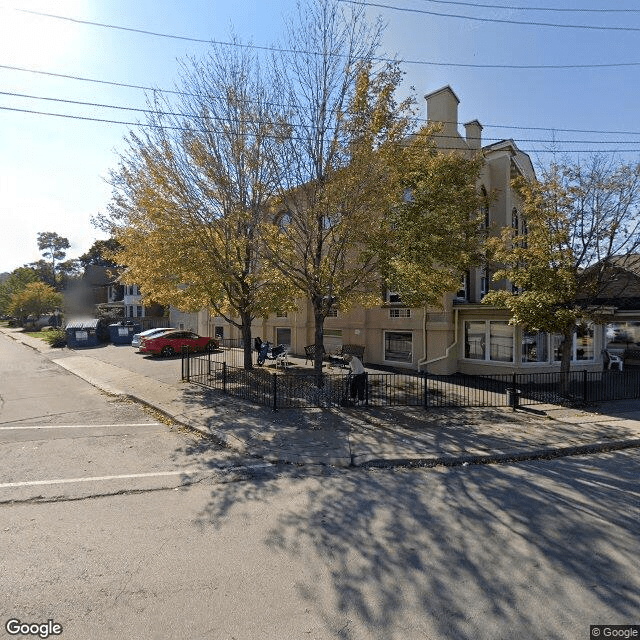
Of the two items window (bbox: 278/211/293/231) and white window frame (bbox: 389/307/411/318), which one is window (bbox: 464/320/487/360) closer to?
white window frame (bbox: 389/307/411/318)

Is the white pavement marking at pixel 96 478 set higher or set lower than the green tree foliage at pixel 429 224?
lower

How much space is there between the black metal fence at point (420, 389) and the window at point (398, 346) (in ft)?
7.64

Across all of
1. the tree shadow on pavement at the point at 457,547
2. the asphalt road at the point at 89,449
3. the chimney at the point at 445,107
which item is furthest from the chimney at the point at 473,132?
the asphalt road at the point at 89,449

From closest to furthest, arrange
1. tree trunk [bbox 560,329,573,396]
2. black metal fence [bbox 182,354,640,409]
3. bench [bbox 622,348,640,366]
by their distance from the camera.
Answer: black metal fence [bbox 182,354,640,409] < tree trunk [bbox 560,329,573,396] < bench [bbox 622,348,640,366]

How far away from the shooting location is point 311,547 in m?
4.16

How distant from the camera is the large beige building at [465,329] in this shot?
15180mm

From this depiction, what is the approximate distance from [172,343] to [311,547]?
1957 cm

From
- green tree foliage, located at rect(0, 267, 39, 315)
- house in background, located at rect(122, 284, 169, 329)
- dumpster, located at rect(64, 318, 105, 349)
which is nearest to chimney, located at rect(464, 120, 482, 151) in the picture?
dumpster, located at rect(64, 318, 105, 349)

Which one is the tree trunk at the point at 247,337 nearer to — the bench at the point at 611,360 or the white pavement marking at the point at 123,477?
the white pavement marking at the point at 123,477

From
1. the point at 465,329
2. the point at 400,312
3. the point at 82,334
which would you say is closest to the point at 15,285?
the point at 82,334

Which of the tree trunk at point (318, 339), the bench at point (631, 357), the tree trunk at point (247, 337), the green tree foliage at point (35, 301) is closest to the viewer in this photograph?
the tree trunk at point (318, 339)

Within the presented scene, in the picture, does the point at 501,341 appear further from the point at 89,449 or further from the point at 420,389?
the point at 89,449

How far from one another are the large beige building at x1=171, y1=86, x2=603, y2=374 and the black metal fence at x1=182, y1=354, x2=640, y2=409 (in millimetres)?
950

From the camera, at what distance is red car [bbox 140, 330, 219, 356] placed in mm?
21375
